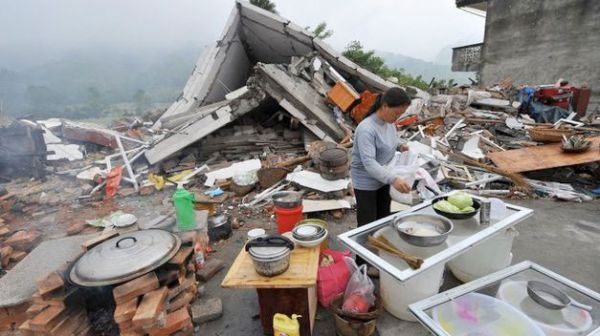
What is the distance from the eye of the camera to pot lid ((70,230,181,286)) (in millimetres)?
2562

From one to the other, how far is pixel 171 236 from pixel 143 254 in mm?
414

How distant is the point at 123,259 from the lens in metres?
2.71

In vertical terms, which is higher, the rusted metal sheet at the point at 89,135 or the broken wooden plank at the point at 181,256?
the rusted metal sheet at the point at 89,135

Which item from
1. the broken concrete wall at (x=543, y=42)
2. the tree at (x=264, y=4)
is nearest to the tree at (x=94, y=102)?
the tree at (x=264, y=4)

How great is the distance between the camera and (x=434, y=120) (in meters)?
9.43

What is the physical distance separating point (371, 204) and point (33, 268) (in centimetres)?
379

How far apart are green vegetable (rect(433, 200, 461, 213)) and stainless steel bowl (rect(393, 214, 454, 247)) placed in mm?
119

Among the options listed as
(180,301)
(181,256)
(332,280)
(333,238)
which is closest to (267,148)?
(333,238)

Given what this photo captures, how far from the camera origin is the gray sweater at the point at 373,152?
109 inches

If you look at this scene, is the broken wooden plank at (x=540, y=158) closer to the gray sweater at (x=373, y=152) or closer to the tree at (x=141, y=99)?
the gray sweater at (x=373, y=152)

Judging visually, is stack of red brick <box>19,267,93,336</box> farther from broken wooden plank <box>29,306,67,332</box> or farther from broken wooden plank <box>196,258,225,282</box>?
broken wooden plank <box>196,258,225,282</box>

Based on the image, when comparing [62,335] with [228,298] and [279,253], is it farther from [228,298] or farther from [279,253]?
[279,253]

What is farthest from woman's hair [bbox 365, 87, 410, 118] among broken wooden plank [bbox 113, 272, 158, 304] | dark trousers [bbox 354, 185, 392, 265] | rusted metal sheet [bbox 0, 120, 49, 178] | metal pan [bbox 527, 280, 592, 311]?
rusted metal sheet [bbox 0, 120, 49, 178]

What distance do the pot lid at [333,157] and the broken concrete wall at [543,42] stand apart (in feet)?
42.7
